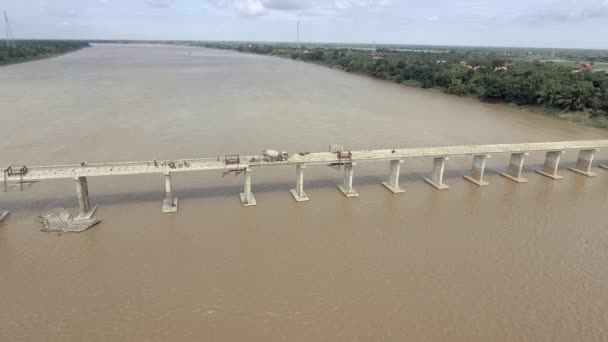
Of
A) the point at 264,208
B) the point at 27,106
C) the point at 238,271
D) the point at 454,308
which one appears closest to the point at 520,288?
the point at 454,308

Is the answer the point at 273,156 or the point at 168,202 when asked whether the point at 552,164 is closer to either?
the point at 273,156

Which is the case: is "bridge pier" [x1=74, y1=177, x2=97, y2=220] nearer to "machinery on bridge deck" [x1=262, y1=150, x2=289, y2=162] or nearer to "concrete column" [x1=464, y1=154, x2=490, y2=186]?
"machinery on bridge deck" [x1=262, y1=150, x2=289, y2=162]

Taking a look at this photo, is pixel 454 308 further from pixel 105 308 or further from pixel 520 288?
pixel 105 308

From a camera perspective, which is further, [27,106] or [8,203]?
[27,106]

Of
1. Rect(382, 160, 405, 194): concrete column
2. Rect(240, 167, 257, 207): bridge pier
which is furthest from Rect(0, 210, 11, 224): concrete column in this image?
Rect(382, 160, 405, 194): concrete column

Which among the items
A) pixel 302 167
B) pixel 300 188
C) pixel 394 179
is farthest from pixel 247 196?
pixel 394 179

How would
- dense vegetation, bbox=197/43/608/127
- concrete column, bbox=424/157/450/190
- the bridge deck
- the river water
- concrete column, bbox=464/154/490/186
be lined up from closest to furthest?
the river water → the bridge deck → concrete column, bbox=424/157/450/190 → concrete column, bbox=464/154/490/186 → dense vegetation, bbox=197/43/608/127
